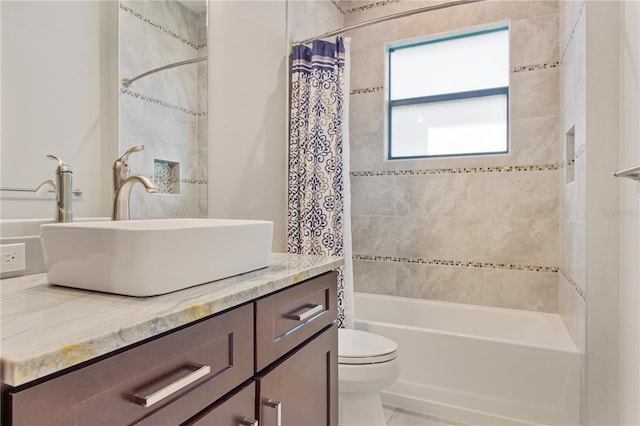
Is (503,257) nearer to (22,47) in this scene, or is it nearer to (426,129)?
(426,129)

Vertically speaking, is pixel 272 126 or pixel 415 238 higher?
pixel 272 126

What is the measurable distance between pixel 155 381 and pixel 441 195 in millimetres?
2457

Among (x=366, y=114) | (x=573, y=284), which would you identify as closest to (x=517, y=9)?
(x=366, y=114)

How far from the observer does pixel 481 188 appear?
8.61 feet

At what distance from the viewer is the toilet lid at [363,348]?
1722mm

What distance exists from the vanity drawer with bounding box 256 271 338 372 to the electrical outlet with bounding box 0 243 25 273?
672 mm

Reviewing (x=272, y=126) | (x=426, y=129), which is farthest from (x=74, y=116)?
(x=426, y=129)

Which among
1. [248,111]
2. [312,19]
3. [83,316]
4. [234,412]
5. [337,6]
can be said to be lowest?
Result: [234,412]

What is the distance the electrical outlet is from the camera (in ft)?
3.17

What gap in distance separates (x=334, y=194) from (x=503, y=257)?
1.30 metres

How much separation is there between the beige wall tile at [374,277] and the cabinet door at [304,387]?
1.74 meters

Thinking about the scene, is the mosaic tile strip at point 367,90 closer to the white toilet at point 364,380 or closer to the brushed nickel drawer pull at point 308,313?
the white toilet at point 364,380

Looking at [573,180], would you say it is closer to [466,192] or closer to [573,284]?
[573,284]

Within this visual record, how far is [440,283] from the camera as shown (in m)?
2.75
